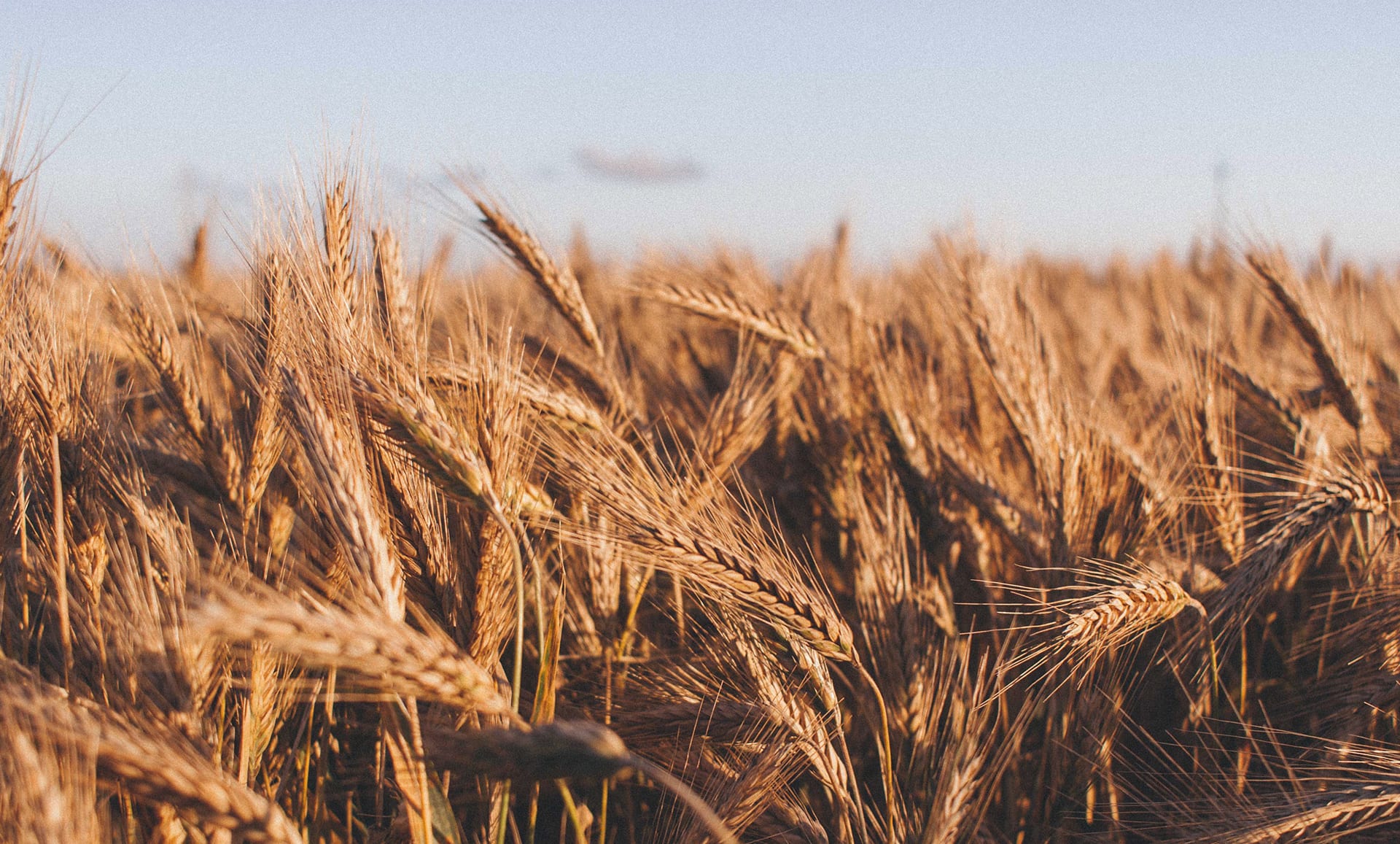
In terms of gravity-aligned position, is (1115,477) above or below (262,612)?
below

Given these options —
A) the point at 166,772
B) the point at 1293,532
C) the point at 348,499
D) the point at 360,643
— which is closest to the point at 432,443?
the point at 348,499

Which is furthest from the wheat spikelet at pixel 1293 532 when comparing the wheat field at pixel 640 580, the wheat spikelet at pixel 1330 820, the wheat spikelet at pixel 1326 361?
the wheat spikelet at pixel 1326 361

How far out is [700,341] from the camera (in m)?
3.87

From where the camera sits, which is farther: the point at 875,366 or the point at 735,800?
the point at 875,366

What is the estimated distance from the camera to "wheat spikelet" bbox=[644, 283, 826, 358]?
101 inches

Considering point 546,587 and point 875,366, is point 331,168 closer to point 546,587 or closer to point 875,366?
point 546,587

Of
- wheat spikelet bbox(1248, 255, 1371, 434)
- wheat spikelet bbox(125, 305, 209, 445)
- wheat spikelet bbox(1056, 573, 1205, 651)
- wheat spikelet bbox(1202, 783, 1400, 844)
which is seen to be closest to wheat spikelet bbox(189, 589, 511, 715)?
wheat spikelet bbox(1056, 573, 1205, 651)

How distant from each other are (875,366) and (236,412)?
1.69 meters

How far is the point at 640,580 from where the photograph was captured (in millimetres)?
2020

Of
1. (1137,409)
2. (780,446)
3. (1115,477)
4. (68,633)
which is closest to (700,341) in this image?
(780,446)

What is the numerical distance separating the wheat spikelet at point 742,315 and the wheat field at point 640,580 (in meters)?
0.01

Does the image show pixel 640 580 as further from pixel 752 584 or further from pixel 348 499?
pixel 348 499

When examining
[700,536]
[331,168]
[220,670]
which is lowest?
[220,670]

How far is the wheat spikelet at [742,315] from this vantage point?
257 cm
